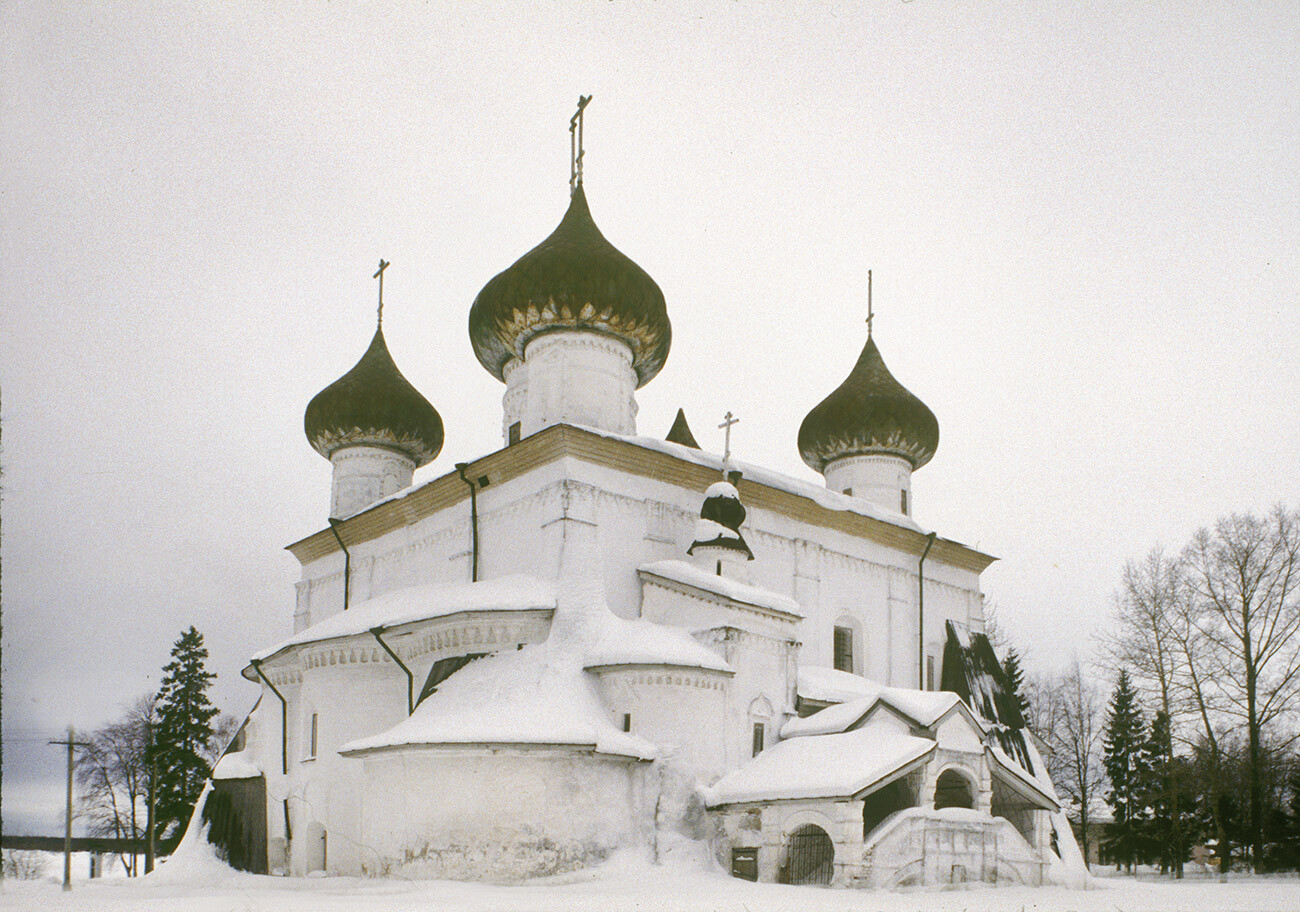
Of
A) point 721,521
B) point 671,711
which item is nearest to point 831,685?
point 721,521

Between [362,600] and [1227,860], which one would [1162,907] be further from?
[362,600]

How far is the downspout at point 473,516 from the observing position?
17.4 m

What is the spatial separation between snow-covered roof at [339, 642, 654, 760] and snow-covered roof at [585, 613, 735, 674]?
466 mm

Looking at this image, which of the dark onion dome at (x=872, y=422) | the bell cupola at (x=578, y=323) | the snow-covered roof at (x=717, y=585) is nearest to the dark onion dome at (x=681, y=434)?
the dark onion dome at (x=872, y=422)

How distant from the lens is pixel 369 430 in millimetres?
21797

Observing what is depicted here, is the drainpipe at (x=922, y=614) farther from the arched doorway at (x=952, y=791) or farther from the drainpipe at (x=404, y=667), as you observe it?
the drainpipe at (x=404, y=667)

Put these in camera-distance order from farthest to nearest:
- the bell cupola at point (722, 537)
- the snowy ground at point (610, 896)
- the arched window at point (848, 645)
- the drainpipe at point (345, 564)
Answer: the drainpipe at point (345, 564) < the arched window at point (848, 645) < the bell cupola at point (722, 537) < the snowy ground at point (610, 896)

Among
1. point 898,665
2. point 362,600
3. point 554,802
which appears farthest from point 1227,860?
point 362,600

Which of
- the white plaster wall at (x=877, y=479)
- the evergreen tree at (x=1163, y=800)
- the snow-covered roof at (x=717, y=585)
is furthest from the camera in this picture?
the white plaster wall at (x=877, y=479)

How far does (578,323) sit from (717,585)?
5.36m

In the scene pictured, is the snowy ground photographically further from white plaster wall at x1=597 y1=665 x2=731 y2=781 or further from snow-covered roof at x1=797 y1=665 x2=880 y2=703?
snow-covered roof at x1=797 y1=665 x2=880 y2=703

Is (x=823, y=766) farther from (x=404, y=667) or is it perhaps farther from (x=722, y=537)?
(x=404, y=667)

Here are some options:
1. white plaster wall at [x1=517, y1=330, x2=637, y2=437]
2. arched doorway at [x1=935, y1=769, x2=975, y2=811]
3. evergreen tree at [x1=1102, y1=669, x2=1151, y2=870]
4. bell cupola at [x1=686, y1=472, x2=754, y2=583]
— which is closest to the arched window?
bell cupola at [x1=686, y1=472, x2=754, y2=583]

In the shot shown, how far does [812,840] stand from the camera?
13719 mm
